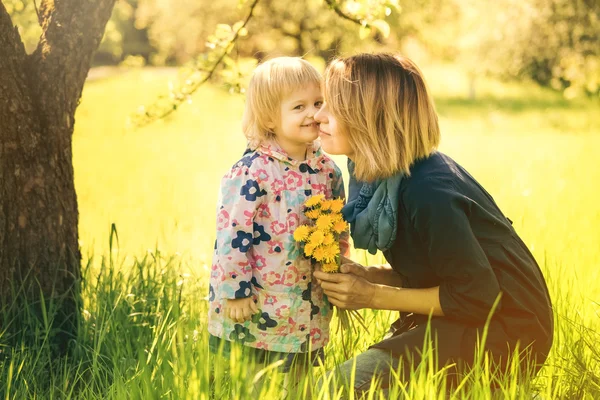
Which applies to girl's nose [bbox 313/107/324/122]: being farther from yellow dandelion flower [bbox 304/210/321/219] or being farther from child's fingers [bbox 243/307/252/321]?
child's fingers [bbox 243/307/252/321]

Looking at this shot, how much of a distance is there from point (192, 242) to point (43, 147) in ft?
8.00

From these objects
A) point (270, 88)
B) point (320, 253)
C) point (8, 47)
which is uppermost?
point (8, 47)

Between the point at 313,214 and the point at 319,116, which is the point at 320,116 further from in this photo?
the point at 313,214

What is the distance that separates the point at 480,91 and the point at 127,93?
12.5 metres

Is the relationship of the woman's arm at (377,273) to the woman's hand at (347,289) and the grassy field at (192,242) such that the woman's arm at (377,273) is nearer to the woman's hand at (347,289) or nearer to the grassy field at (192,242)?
the woman's hand at (347,289)

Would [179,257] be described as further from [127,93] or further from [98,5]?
[127,93]

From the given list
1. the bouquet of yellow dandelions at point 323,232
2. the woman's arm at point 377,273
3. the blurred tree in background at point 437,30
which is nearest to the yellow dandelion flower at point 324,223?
the bouquet of yellow dandelions at point 323,232

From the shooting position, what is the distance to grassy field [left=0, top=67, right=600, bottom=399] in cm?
265

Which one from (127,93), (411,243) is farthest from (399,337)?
(127,93)

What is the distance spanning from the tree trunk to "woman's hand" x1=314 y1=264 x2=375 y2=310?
52.6 inches

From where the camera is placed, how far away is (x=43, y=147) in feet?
11.0

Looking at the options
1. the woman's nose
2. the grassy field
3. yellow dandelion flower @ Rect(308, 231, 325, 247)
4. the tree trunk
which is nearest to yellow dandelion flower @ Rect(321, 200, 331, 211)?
yellow dandelion flower @ Rect(308, 231, 325, 247)

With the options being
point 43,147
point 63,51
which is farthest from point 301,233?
point 63,51

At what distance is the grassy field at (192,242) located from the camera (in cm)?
265
